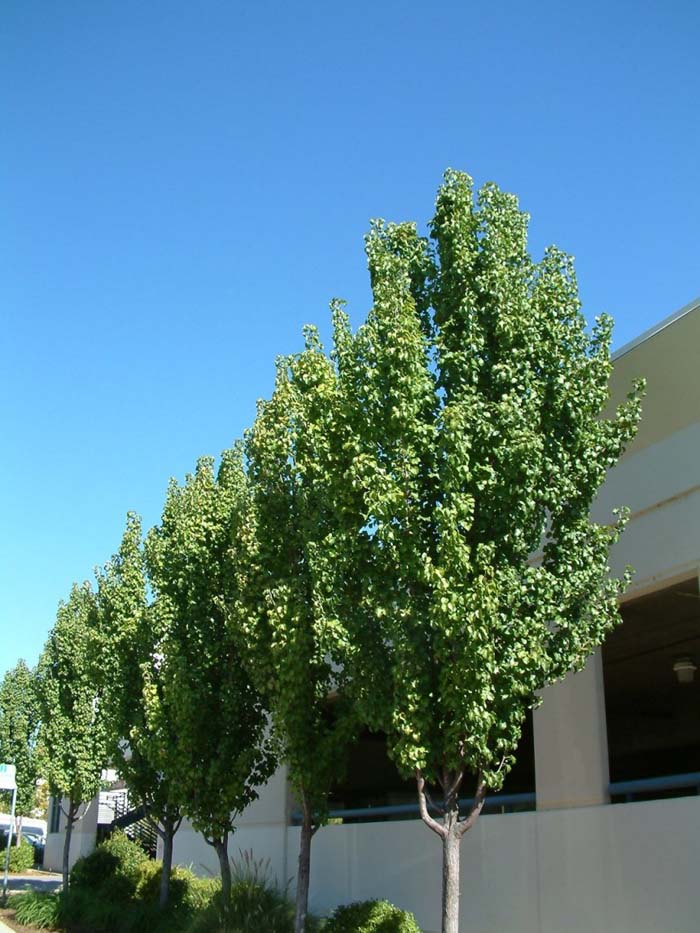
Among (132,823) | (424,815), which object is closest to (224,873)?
(424,815)

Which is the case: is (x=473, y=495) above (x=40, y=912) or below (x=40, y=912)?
above

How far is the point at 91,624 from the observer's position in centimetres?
2158

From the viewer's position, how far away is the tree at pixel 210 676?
1404 cm

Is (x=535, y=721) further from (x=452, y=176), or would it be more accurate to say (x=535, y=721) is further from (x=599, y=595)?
(x=452, y=176)

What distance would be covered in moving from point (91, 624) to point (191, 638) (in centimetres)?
771

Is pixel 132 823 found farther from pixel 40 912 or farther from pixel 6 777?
pixel 40 912

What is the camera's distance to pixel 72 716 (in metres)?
22.9

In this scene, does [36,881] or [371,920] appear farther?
[36,881]

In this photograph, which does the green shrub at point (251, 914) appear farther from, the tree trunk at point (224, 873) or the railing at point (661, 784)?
the railing at point (661, 784)

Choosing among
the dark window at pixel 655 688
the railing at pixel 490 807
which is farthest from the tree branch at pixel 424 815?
the dark window at pixel 655 688

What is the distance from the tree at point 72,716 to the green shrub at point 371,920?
10374 millimetres

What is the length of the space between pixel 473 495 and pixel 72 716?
16.5m

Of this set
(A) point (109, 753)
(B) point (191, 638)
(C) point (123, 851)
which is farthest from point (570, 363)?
(C) point (123, 851)

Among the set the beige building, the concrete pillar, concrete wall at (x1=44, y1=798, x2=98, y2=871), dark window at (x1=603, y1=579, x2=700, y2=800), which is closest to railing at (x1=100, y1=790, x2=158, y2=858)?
concrete wall at (x1=44, y1=798, x2=98, y2=871)
